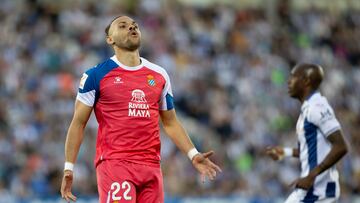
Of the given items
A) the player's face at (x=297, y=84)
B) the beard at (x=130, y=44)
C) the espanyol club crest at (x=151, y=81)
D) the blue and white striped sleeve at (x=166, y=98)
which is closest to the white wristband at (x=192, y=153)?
the blue and white striped sleeve at (x=166, y=98)

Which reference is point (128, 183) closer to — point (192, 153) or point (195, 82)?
point (192, 153)

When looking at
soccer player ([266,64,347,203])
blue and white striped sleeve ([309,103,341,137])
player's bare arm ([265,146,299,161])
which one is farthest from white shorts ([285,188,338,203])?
player's bare arm ([265,146,299,161])

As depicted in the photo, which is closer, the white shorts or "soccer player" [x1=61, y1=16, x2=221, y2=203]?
"soccer player" [x1=61, y1=16, x2=221, y2=203]

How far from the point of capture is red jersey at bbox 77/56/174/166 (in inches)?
375

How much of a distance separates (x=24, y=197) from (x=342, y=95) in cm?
951

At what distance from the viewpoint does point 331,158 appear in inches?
403

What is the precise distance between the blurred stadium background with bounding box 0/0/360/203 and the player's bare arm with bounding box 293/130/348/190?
7.86 meters

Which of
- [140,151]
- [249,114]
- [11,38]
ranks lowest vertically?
[140,151]

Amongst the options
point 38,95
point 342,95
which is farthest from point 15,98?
point 342,95

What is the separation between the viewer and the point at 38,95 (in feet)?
62.7

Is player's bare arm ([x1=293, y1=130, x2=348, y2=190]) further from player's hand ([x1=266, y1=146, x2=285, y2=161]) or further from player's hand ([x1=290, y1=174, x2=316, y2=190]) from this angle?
player's hand ([x1=266, y1=146, x2=285, y2=161])

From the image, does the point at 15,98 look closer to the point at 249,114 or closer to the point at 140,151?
the point at 249,114

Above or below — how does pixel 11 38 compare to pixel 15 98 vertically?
above

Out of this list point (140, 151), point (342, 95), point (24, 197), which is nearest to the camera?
point (140, 151)
